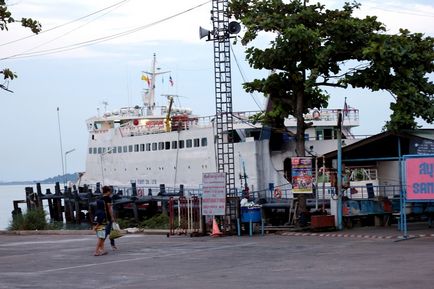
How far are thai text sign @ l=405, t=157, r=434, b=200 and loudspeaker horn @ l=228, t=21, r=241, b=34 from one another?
29.0ft

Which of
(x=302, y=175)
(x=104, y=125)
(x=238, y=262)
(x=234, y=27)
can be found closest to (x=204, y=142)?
(x=104, y=125)

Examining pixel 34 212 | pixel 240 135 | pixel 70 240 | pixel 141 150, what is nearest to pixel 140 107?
pixel 141 150

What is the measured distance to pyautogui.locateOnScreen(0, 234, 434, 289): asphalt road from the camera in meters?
12.1

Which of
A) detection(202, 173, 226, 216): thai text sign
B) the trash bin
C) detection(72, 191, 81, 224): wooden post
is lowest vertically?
detection(72, 191, 81, 224): wooden post

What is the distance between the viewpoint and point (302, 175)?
78.6 feet

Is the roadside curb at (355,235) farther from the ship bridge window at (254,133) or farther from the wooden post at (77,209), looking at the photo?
the wooden post at (77,209)

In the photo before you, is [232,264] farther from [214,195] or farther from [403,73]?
[403,73]

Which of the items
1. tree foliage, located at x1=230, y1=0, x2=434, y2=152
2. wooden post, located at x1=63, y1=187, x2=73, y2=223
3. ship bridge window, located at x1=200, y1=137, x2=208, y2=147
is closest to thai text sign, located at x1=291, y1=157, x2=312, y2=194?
tree foliage, located at x1=230, y1=0, x2=434, y2=152

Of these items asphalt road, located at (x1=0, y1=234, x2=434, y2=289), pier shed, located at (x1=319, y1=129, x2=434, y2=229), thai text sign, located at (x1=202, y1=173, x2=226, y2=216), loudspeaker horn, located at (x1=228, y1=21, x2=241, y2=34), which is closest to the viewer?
asphalt road, located at (x1=0, y1=234, x2=434, y2=289)

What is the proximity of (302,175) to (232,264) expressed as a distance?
9.29 meters

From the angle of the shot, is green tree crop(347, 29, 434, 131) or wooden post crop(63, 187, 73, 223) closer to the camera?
green tree crop(347, 29, 434, 131)

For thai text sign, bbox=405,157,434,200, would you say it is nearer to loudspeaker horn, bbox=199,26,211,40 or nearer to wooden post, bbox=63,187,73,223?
loudspeaker horn, bbox=199,26,211,40

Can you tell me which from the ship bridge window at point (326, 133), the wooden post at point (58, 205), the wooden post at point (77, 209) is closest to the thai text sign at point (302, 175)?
the ship bridge window at point (326, 133)

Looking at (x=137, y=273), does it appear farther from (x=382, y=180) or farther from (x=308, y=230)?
(x=382, y=180)
